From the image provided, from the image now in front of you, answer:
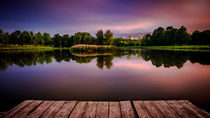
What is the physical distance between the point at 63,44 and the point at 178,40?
3580 inches

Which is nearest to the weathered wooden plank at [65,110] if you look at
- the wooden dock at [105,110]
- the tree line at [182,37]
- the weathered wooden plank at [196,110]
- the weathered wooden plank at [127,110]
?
the wooden dock at [105,110]

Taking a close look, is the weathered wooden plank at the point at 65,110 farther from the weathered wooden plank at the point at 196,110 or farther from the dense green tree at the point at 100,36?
the dense green tree at the point at 100,36

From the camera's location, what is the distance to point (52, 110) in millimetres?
3266

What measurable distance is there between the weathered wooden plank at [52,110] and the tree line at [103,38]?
61625 millimetres

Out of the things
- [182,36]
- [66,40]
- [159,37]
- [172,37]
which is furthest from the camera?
[66,40]

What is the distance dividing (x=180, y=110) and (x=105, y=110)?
7.60ft

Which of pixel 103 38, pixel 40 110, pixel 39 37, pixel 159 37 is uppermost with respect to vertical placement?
pixel 39 37

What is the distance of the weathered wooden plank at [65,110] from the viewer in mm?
3031

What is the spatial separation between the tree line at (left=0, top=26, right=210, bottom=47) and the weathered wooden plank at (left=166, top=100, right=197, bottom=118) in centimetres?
6162

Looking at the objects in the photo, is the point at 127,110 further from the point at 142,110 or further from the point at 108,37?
the point at 108,37

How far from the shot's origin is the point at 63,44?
98.0 m

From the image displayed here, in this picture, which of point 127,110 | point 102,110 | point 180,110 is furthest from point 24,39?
point 180,110

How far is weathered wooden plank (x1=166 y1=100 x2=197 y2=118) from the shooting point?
299cm

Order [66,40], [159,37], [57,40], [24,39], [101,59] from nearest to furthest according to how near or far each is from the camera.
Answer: [101,59] < [159,37] < [24,39] < [57,40] < [66,40]
